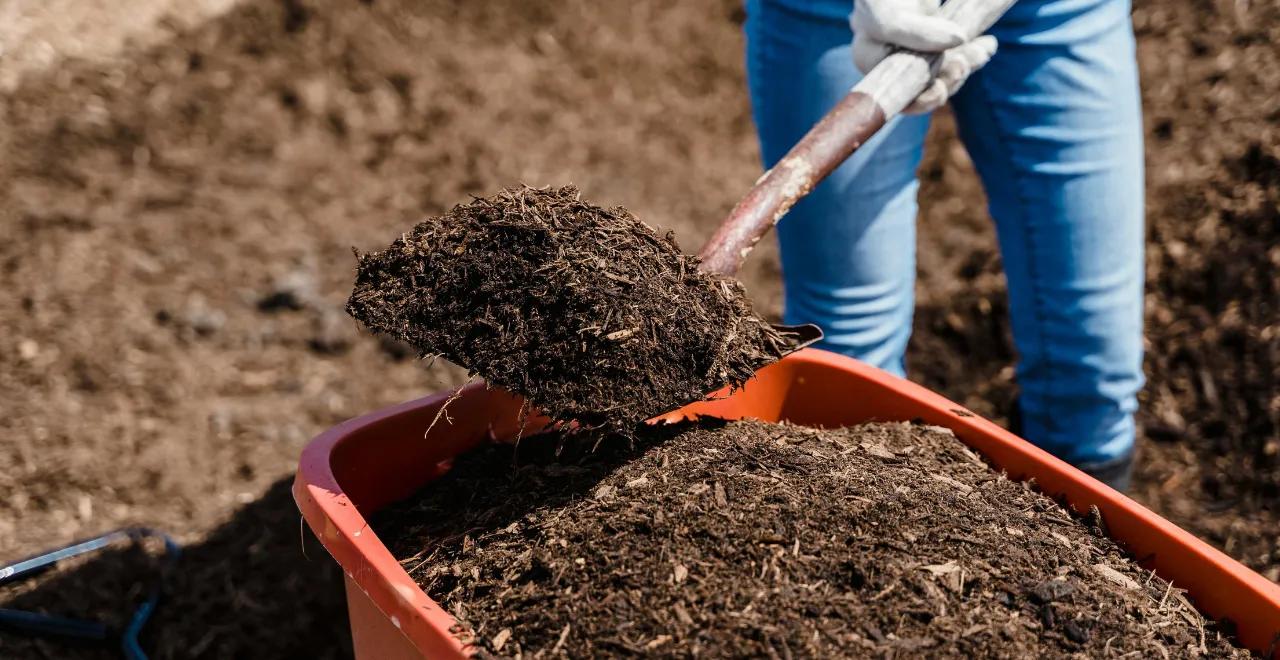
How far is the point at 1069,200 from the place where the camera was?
184 cm

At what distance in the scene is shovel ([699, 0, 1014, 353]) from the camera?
1.55 metres

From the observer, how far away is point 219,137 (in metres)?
3.65

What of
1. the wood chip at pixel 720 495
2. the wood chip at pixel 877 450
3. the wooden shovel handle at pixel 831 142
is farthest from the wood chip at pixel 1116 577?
the wooden shovel handle at pixel 831 142

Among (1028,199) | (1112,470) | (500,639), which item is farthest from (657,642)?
(1112,470)

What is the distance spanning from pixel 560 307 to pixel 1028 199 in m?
0.99

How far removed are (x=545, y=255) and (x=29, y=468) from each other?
1.72 m

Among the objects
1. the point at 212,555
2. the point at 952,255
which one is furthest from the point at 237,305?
the point at 952,255

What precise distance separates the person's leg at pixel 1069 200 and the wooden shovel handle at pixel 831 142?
0.16m

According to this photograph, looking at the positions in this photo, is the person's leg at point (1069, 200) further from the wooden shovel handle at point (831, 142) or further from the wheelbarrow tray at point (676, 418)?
the wheelbarrow tray at point (676, 418)

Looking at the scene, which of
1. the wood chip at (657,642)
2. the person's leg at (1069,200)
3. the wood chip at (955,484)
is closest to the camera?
the wood chip at (657,642)

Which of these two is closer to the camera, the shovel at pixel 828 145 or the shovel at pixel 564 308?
the shovel at pixel 564 308

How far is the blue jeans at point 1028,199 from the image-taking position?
5.87 ft

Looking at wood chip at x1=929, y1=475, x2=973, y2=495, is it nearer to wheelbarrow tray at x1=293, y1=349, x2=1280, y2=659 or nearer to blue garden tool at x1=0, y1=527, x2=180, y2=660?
wheelbarrow tray at x1=293, y1=349, x2=1280, y2=659

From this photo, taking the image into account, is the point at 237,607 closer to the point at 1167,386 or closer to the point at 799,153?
the point at 799,153
